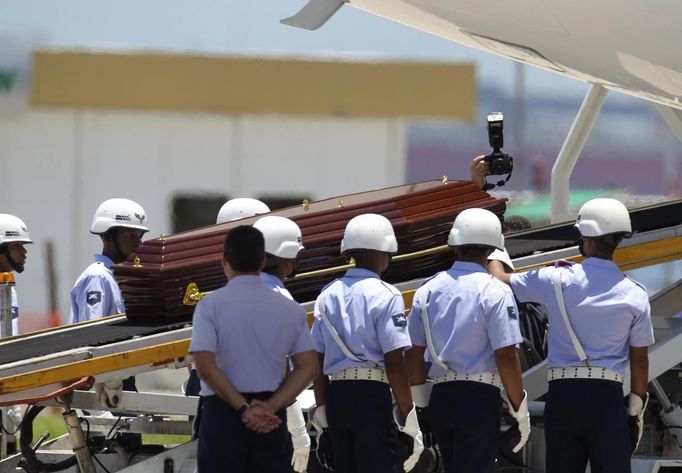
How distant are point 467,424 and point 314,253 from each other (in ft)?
4.05

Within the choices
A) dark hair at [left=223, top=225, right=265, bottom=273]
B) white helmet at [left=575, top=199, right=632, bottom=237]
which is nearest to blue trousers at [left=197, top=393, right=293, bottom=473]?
dark hair at [left=223, top=225, right=265, bottom=273]

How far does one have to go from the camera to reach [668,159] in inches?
686

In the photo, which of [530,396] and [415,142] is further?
[415,142]

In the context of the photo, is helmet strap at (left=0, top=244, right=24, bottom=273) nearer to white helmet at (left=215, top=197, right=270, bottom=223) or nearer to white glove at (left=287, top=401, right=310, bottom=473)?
white helmet at (left=215, top=197, right=270, bottom=223)

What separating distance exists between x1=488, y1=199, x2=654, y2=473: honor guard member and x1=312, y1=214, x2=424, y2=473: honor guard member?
65 centimetres

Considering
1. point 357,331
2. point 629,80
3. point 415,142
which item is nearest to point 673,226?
point 629,80

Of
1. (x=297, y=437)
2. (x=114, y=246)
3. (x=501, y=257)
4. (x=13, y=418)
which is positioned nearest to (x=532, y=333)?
(x=501, y=257)

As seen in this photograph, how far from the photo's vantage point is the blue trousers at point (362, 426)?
6.66m

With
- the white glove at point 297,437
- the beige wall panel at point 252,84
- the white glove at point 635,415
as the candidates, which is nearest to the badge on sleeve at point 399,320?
the white glove at point 297,437

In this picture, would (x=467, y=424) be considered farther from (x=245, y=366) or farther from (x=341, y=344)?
(x=245, y=366)

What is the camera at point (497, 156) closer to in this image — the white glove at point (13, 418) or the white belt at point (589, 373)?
the white belt at point (589, 373)

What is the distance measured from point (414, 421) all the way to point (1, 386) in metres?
1.76

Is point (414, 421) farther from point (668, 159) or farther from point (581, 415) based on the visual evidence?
point (668, 159)

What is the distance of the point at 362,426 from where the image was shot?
6668 millimetres
